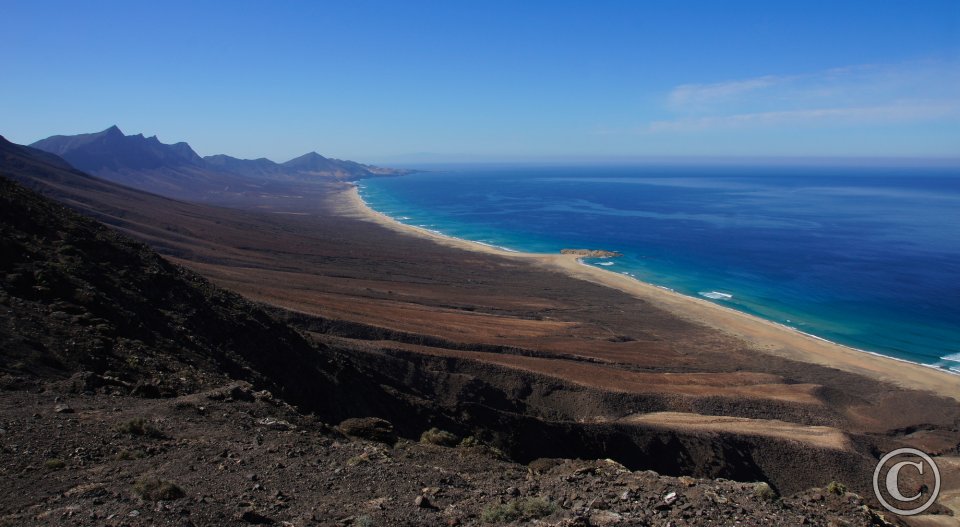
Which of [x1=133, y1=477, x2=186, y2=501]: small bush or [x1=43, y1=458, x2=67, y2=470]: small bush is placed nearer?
[x1=133, y1=477, x2=186, y2=501]: small bush

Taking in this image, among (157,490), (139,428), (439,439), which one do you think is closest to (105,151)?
(439,439)

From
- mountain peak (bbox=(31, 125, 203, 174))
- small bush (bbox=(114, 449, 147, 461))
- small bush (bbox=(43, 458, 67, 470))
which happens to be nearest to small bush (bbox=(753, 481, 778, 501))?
small bush (bbox=(114, 449, 147, 461))

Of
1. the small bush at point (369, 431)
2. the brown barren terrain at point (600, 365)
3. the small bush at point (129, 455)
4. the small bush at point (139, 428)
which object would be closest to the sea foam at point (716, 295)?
the brown barren terrain at point (600, 365)

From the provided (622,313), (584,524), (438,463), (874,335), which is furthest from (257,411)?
(874,335)

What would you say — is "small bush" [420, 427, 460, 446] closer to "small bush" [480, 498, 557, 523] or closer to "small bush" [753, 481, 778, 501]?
"small bush" [480, 498, 557, 523]

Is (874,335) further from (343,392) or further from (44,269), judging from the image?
(44,269)

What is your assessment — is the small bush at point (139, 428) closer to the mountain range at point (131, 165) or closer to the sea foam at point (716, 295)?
the sea foam at point (716, 295)
